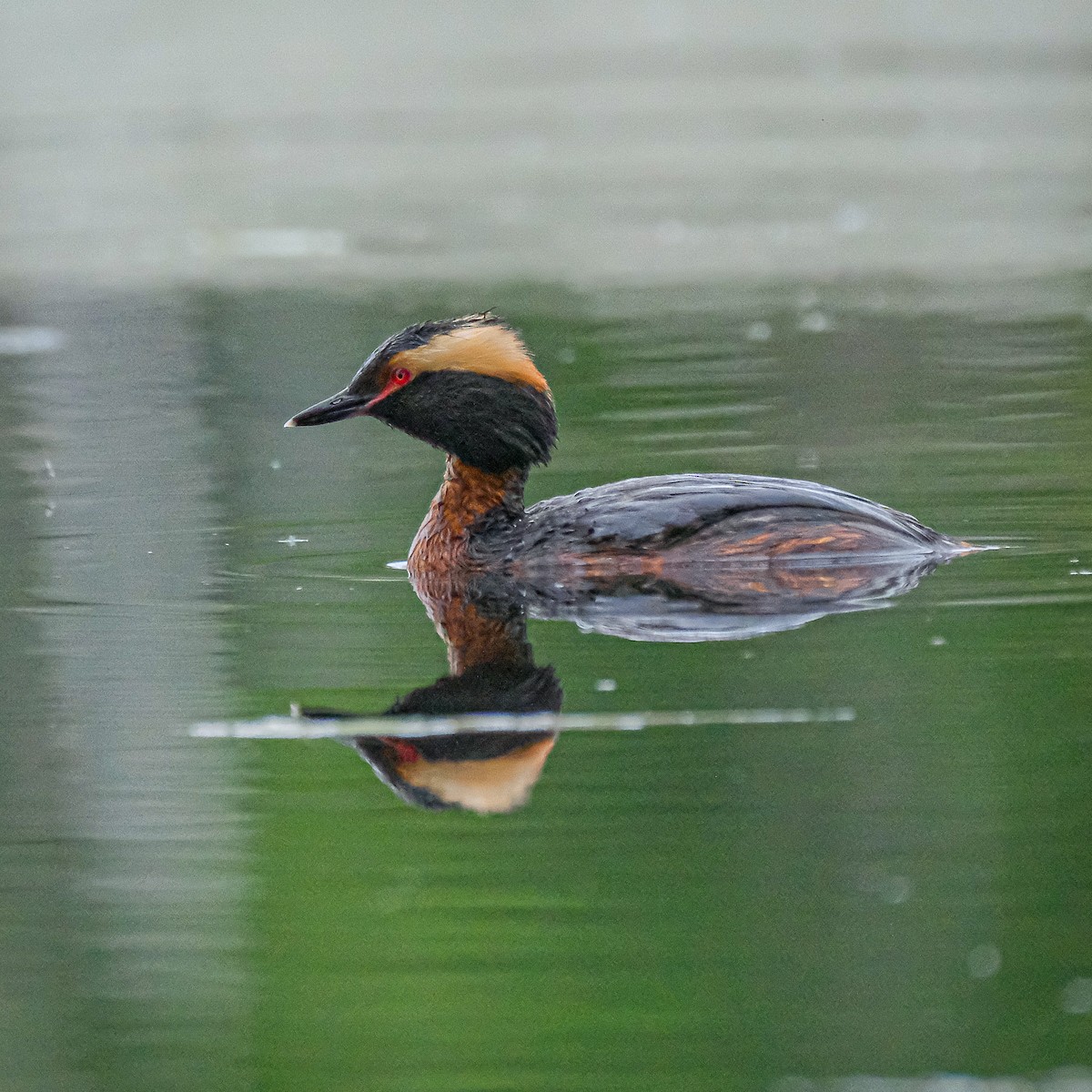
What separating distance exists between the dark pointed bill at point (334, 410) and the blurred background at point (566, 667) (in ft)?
1.93

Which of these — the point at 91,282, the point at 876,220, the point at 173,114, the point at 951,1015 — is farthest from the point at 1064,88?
the point at 951,1015

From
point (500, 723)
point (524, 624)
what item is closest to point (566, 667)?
point (500, 723)

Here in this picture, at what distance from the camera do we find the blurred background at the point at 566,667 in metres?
4.59

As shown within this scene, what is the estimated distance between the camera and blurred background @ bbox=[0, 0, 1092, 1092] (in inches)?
181

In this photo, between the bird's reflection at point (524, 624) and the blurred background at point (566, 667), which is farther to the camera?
the bird's reflection at point (524, 624)

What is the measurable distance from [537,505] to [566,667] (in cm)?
208

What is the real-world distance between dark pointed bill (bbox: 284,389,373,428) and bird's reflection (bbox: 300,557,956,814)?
0.78 metres

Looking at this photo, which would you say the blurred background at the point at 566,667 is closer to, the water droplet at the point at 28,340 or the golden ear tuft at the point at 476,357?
the water droplet at the point at 28,340

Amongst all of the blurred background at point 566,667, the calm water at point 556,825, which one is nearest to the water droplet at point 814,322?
the blurred background at point 566,667

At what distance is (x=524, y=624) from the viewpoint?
795 centimetres

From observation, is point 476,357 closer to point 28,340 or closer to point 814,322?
point 814,322

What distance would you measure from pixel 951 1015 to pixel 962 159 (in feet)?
68.1

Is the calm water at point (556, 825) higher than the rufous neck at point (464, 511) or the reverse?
higher

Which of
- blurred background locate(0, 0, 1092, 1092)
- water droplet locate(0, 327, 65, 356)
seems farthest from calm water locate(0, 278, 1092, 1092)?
water droplet locate(0, 327, 65, 356)
